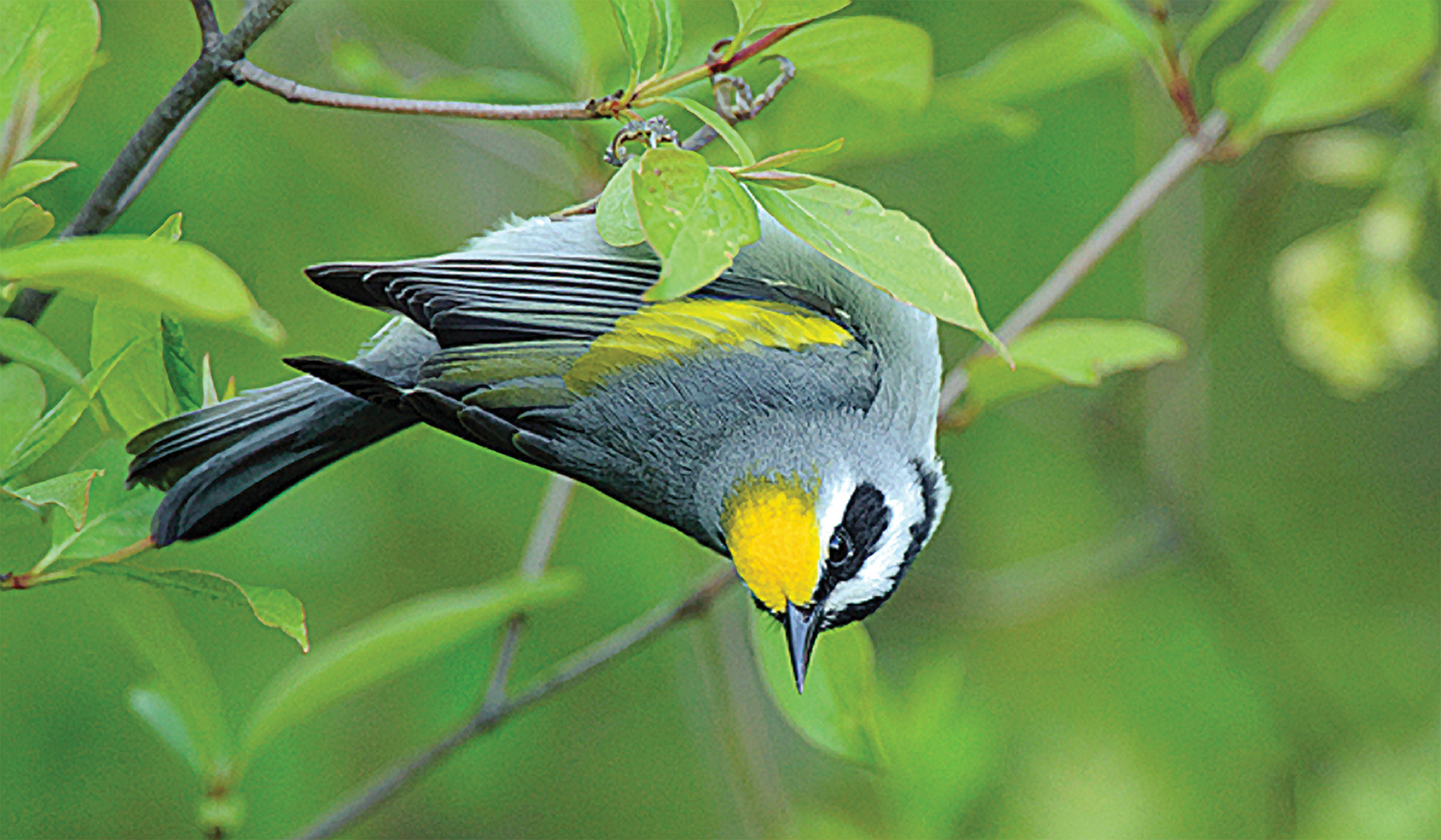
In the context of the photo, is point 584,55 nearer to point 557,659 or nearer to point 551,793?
point 557,659

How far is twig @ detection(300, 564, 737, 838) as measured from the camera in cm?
197

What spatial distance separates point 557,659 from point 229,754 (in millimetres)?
1458

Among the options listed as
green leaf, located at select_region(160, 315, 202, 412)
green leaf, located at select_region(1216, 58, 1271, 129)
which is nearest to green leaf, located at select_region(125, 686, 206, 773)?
green leaf, located at select_region(160, 315, 202, 412)

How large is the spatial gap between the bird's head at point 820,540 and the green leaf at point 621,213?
0.56 metres

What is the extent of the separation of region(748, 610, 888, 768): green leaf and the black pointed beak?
220 millimetres

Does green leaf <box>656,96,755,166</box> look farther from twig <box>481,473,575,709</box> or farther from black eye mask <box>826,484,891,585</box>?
twig <box>481,473,575,709</box>

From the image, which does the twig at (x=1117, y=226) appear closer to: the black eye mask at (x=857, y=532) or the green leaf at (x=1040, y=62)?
the green leaf at (x=1040, y=62)

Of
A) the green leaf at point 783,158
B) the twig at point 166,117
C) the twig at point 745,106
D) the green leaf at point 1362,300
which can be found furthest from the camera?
the green leaf at point 1362,300

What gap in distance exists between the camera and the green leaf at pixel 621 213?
3.72 ft

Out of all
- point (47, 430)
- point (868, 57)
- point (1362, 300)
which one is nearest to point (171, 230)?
point (47, 430)

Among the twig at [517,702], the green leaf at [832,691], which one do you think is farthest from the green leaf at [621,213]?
the twig at [517,702]

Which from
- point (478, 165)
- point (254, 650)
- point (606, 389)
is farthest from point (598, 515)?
point (606, 389)

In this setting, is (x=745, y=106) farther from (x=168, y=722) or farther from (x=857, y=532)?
(x=168, y=722)

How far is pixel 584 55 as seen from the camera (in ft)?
7.30
